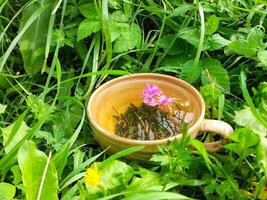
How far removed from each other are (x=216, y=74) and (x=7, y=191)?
0.59 meters

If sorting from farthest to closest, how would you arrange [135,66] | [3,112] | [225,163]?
[135,66] → [3,112] → [225,163]

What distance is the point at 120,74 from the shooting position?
133cm

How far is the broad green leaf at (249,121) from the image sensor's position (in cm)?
119

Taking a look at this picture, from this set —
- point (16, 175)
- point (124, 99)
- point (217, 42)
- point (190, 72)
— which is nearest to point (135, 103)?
point (124, 99)

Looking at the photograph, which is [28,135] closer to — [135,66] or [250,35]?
[135,66]

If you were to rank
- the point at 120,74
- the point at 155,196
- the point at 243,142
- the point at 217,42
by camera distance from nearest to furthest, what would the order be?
the point at 155,196, the point at 243,142, the point at 120,74, the point at 217,42

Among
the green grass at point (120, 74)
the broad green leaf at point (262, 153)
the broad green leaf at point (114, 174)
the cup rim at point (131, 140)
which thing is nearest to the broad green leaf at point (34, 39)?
the green grass at point (120, 74)

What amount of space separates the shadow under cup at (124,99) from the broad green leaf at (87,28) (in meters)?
0.15

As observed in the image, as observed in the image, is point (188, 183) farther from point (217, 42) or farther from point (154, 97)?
point (217, 42)

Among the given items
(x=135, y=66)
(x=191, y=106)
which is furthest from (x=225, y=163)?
(x=135, y=66)

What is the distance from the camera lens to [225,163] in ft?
4.02

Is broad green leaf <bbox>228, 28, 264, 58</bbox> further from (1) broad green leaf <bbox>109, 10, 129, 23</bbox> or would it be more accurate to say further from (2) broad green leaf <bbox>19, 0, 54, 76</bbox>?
(2) broad green leaf <bbox>19, 0, 54, 76</bbox>

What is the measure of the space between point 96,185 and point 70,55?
1.73 ft

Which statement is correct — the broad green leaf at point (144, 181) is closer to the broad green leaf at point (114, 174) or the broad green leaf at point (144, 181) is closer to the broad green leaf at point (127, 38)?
the broad green leaf at point (114, 174)
